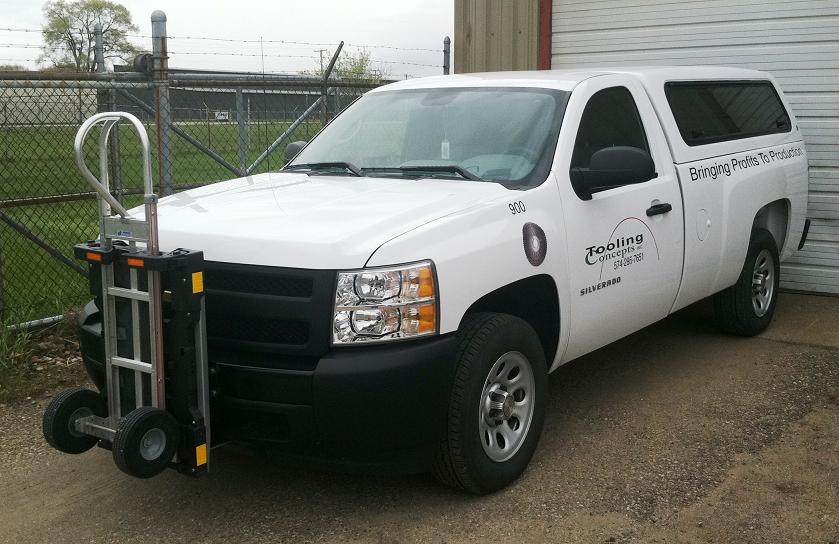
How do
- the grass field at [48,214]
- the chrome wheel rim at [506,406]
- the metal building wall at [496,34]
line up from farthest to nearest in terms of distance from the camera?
the metal building wall at [496,34], the grass field at [48,214], the chrome wheel rim at [506,406]

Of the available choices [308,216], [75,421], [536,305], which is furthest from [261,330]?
[536,305]

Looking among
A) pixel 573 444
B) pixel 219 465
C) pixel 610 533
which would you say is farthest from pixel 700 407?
pixel 219 465

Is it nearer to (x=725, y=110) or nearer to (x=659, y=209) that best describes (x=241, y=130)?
(x=725, y=110)

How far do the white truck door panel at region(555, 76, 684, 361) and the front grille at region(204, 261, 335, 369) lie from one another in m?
1.45

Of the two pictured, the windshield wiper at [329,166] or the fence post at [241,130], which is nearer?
the windshield wiper at [329,166]

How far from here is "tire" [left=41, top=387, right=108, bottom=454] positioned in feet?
12.9

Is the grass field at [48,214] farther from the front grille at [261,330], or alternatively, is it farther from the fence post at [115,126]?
the front grille at [261,330]

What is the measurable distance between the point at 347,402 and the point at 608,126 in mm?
2493

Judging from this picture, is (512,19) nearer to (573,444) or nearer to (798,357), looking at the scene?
(798,357)

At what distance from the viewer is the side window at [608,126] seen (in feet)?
16.8

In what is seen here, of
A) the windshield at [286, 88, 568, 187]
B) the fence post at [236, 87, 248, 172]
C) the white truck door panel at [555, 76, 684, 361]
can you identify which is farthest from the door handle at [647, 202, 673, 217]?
the fence post at [236, 87, 248, 172]

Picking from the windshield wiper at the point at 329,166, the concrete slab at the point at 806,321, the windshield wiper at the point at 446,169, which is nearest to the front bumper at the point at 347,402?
the windshield wiper at the point at 446,169

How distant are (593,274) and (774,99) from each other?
342 centimetres

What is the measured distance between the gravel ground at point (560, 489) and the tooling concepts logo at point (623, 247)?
89cm
